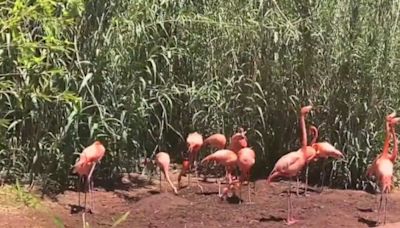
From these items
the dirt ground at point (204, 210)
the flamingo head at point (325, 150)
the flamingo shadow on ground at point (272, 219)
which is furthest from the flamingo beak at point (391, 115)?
the flamingo shadow on ground at point (272, 219)

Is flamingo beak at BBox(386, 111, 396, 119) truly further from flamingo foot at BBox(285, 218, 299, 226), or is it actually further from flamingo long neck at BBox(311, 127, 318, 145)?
flamingo foot at BBox(285, 218, 299, 226)

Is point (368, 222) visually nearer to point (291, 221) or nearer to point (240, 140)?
point (291, 221)

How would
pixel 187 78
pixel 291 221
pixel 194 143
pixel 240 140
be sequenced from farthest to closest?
pixel 187 78
pixel 194 143
pixel 240 140
pixel 291 221

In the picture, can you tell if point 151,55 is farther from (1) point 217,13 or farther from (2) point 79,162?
(2) point 79,162

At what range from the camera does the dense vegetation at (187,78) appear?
23.4 ft

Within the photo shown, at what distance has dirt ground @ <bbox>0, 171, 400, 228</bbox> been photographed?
646 cm

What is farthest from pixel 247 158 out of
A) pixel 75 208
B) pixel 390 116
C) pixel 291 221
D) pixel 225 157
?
pixel 75 208

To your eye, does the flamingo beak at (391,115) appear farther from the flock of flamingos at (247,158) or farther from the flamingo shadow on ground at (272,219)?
the flamingo shadow on ground at (272,219)

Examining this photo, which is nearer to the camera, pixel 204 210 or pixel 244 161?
pixel 204 210

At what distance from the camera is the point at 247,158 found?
700 centimetres

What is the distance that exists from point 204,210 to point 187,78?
1807 mm

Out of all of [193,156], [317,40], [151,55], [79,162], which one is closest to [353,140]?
[317,40]

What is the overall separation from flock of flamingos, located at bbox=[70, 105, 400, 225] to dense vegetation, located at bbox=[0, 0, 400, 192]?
30cm

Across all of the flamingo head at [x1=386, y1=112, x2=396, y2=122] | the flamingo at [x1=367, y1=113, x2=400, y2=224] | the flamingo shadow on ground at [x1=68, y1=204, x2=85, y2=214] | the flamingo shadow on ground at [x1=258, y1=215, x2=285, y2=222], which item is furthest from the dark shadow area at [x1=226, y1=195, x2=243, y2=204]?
the flamingo head at [x1=386, y1=112, x2=396, y2=122]
